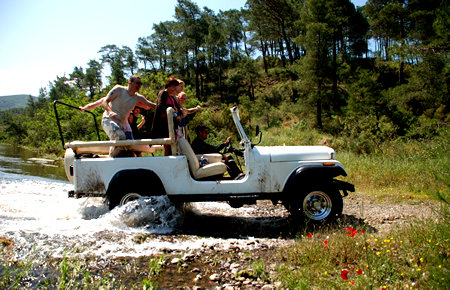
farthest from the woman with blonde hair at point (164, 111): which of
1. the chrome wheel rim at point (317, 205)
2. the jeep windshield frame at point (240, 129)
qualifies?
the chrome wheel rim at point (317, 205)

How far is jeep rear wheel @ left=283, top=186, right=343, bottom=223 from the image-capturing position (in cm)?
509

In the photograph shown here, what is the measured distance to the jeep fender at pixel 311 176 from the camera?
4.96 metres

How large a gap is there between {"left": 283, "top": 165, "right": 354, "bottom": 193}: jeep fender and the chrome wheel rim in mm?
202

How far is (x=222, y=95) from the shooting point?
46938 mm

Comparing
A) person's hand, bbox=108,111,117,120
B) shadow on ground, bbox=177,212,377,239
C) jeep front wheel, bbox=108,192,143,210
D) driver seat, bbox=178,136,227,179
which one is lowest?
shadow on ground, bbox=177,212,377,239

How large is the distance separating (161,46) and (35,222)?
177ft

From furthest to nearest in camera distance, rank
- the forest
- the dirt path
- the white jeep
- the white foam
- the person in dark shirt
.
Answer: the forest
the person in dark shirt
the white jeep
the white foam
the dirt path

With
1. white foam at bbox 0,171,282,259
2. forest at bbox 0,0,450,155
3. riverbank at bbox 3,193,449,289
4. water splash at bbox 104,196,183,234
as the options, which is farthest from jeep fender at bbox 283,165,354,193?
forest at bbox 0,0,450,155

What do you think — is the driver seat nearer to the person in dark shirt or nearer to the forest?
the person in dark shirt

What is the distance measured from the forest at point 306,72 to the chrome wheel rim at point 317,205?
861cm

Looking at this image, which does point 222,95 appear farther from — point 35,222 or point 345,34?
point 35,222

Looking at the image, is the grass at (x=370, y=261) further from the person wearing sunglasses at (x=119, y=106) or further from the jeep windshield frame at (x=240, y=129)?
the person wearing sunglasses at (x=119, y=106)

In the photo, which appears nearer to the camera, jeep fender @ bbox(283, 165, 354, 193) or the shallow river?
the shallow river

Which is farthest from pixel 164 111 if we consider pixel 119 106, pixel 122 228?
pixel 122 228
